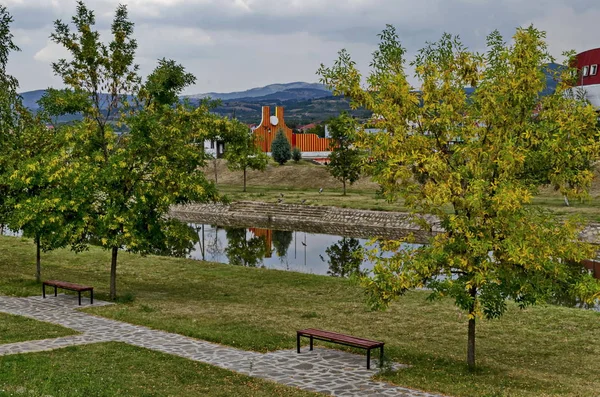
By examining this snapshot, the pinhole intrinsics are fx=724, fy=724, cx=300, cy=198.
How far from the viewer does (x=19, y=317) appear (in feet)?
73.2

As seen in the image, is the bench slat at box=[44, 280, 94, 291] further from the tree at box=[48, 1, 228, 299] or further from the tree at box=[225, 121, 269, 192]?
the tree at box=[225, 121, 269, 192]

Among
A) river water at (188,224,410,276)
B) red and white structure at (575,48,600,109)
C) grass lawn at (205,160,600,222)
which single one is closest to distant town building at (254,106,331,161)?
grass lawn at (205,160,600,222)

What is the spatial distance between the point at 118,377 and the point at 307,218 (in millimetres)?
52471

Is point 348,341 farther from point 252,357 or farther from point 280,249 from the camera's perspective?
point 280,249

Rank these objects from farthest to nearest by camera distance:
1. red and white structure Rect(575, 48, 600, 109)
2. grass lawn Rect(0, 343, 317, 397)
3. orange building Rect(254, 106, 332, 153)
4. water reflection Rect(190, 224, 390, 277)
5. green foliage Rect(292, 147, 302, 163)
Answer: orange building Rect(254, 106, 332, 153)
green foliage Rect(292, 147, 302, 163)
red and white structure Rect(575, 48, 600, 109)
water reflection Rect(190, 224, 390, 277)
grass lawn Rect(0, 343, 317, 397)

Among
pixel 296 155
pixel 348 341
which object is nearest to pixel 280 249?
pixel 348 341

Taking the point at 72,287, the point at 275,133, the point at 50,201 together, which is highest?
the point at 275,133

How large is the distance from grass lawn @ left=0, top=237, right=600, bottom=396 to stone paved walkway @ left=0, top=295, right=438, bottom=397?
24.3 inches

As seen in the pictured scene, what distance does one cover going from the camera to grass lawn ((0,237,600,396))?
1720 cm

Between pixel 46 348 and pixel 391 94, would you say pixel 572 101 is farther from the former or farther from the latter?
pixel 46 348

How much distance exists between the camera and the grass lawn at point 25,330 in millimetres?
19516

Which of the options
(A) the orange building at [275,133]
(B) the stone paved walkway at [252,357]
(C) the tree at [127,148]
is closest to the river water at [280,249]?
(C) the tree at [127,148]

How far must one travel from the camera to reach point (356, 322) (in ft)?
79.2

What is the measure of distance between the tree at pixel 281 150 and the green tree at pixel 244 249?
37.2 m
